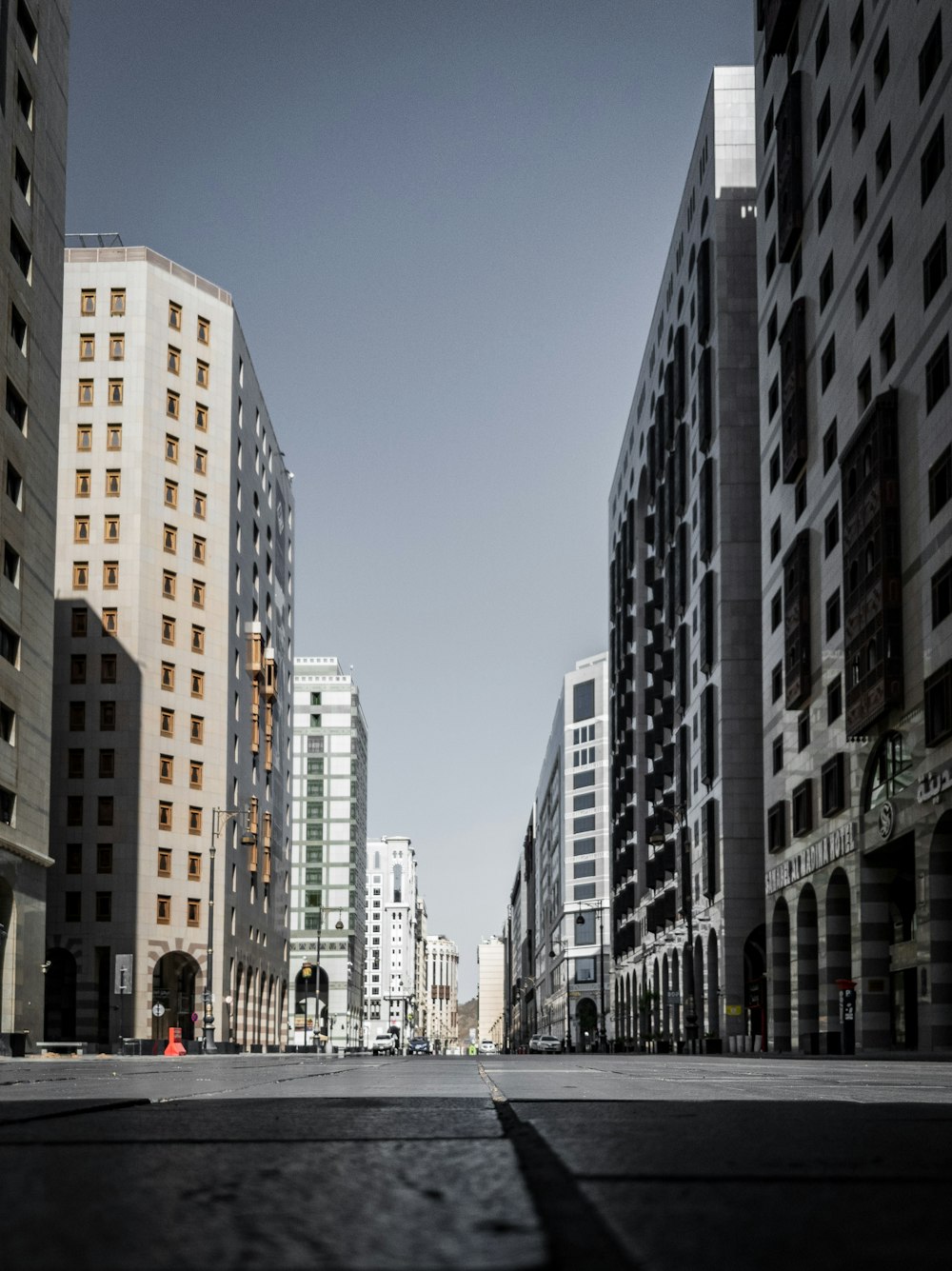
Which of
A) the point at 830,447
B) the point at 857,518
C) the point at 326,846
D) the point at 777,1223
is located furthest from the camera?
the point at 326,846

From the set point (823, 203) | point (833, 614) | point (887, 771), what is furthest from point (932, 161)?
point (887, 771)

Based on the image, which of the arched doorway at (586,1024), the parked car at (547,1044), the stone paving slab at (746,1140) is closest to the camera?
the stone paving slab at (746,1140)

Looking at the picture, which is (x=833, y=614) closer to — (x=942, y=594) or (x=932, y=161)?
(x=942, y=594)

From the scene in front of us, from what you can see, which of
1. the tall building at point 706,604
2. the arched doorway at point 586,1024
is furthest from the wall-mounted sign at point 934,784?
the arched doorway at point 586,1024

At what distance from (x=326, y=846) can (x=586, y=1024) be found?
Answer: 41525mm

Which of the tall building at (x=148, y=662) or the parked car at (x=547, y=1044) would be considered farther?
the parked car at (x=547, y=1044)

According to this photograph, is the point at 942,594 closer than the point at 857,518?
Yes

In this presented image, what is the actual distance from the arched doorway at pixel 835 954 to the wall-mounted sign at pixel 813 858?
3.71 ft

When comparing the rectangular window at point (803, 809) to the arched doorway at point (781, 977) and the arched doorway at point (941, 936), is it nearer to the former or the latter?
the arched doorway at point (781, 977)

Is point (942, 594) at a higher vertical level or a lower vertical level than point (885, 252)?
lower

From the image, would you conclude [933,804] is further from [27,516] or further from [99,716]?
[99,716]

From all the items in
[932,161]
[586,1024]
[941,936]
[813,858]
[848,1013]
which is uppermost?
[932,161]

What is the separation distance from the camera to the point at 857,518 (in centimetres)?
4341

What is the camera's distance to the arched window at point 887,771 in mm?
39719
